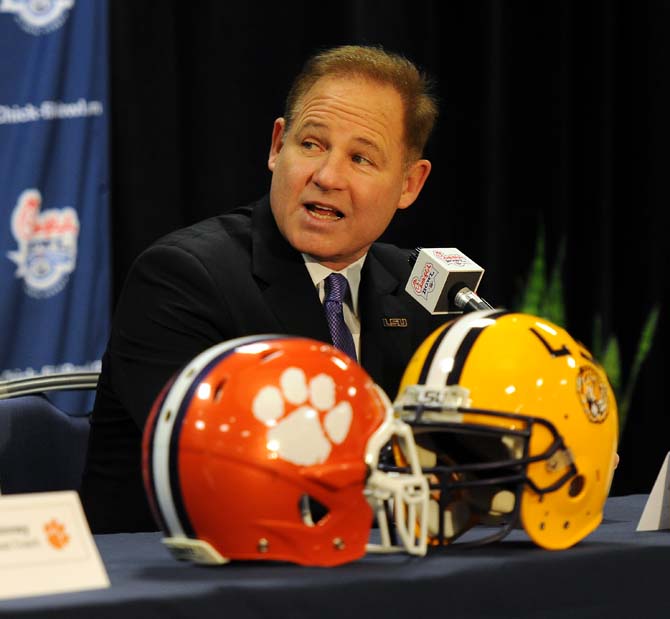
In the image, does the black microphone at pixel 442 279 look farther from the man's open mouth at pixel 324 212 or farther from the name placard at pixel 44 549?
the name placard at pixel 44 549

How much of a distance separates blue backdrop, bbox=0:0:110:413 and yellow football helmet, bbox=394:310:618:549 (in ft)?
6.50

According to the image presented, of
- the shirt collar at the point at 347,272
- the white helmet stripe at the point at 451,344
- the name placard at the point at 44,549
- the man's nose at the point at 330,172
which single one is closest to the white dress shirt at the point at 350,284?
the shirt collar at the point at 347,272

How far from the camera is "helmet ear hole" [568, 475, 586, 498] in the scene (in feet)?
4.69

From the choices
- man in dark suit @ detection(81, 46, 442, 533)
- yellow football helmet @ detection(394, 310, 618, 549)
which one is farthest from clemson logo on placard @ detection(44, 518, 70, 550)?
man in dark suit @ detection(81, 46, 442, 533)

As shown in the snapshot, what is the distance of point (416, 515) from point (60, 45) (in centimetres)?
227

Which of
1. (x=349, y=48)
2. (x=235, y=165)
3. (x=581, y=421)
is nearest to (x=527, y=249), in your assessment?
(x=235, y=165)

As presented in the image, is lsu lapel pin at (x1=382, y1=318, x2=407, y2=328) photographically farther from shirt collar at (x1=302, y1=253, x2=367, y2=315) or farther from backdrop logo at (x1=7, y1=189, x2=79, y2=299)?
backdrop logo at (x1=7, y1=189, x2=79, y2=299)

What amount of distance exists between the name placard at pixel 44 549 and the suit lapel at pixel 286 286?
0.90m

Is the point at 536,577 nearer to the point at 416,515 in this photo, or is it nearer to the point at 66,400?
the point at 416,515

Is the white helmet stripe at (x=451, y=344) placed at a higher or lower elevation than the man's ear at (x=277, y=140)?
lower

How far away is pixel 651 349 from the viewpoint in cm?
441

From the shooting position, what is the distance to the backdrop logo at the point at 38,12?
10.5ft

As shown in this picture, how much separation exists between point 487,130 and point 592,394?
275 centimetres

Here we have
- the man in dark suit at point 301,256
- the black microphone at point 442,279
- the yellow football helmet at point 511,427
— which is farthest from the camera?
the man in dark suit at point 301,256
